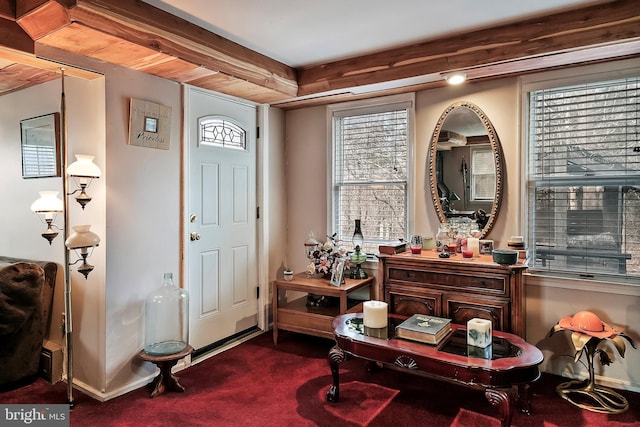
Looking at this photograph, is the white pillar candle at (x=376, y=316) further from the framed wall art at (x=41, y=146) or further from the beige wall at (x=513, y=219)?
the framed wall art at (x=41, y=146)

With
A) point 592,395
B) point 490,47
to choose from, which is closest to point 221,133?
point 490,47

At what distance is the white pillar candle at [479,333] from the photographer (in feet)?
7.28

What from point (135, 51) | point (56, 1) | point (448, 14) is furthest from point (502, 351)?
point (56, 1)

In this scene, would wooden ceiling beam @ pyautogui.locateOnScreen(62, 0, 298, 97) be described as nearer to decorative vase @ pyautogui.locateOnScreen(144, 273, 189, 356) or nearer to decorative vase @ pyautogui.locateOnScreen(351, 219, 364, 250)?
decorative vase @ pyautogui.locateOnScreen(351, 219, 364, 250)

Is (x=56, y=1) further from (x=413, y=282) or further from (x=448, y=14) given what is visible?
(x=413, y=282)

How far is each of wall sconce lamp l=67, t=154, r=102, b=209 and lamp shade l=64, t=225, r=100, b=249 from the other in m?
0.18

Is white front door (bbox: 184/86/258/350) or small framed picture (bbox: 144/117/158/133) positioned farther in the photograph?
white front door (bbox: 184/86/258/350)

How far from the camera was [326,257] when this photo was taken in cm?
362

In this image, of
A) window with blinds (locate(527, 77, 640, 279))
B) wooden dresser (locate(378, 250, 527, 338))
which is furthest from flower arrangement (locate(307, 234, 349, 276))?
window with blinds (locate(527, 77, 640, 279))

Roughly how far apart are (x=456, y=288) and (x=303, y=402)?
4.16ft

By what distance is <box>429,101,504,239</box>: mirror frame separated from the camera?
10.2 feet

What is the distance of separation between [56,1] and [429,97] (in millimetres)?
2638

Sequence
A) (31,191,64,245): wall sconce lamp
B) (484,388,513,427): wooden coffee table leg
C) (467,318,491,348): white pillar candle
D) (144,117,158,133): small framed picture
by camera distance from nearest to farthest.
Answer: (484,388,513,427): wooden coffee table leg, (467,318,491,348): white pillar candle, (31,191,64,245): wall sconce lamp, (144,117,158,133): small framed picture

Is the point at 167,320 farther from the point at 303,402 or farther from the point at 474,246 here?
the point at 474,246
